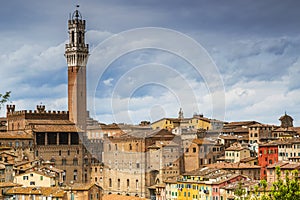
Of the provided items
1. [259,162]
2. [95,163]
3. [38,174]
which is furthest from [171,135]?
[38,174]

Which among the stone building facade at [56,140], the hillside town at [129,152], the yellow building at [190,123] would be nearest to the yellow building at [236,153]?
the hillside town at [129,152]

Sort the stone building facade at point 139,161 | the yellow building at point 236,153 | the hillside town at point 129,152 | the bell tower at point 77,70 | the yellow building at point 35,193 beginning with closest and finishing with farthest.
→ the yellow building at point 35,193 → the hillside town at point 129,152 → the yellow building at point 236,153 → the stone building facade at point 139,161 → the bell tower at point 77,70

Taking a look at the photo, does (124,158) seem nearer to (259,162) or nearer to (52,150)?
(52,150)

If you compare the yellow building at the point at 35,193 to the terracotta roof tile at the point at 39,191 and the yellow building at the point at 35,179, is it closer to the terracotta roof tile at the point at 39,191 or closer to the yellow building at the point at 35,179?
the terracotta roof tile at the point at 39,191

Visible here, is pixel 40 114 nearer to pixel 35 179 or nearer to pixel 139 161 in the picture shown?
pixel 139 161

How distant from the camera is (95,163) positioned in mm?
55531

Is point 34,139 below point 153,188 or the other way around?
the other way around

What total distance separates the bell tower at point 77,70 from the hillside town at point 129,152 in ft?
0.27

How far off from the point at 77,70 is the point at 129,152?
950 centimetres

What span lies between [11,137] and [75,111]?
8.51 m

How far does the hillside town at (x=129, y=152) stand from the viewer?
4325cm

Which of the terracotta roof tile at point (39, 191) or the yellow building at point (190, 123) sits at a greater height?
the yellow building at point (190, 123)

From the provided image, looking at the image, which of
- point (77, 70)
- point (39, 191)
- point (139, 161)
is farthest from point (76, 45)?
point (39, 191)

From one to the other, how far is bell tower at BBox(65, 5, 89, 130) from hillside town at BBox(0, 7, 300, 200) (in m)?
0.08
